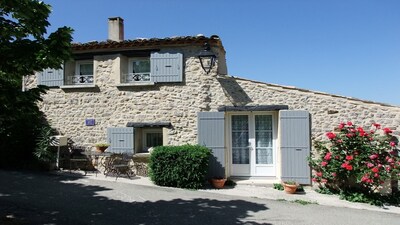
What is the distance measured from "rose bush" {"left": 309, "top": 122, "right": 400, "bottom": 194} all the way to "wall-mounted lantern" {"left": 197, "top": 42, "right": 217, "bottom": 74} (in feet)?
12.6

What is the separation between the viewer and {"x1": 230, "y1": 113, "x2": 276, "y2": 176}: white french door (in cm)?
962

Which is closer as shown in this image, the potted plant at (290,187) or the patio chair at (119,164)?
the potted plant at (290,187)

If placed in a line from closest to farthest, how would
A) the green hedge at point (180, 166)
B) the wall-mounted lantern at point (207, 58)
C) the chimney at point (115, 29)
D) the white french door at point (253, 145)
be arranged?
the green hedge at point (180, 166) → the wall-mounted lantern at point (207, 58) → the white french door at point (253, 145) → the chimney at point (115, 29)

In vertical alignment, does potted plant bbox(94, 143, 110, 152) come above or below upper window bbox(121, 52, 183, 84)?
below

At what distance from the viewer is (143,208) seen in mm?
6684

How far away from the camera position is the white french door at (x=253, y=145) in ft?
31.6

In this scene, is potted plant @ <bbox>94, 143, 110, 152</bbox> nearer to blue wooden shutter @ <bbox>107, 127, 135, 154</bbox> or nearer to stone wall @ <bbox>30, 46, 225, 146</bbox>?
blue wooden shutter @ <bbox>107, 127, 135, 154</bbox>

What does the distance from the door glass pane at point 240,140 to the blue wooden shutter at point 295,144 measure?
3.68 ft

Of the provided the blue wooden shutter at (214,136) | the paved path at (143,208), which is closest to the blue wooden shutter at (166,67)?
the blue wooden shutter at (214,136)

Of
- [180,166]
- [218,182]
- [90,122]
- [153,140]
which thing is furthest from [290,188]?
[90,122]

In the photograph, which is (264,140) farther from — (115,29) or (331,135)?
(115,29)

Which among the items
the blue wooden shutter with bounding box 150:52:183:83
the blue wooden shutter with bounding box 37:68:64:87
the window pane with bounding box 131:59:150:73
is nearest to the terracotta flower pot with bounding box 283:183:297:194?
the blue wooden shutter with bounding box 150:52:183:83

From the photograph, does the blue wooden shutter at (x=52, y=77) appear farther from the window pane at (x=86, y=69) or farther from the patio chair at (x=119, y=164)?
the patio chair at (x=119, y=164)

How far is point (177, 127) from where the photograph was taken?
989cm
